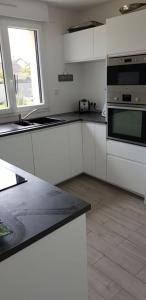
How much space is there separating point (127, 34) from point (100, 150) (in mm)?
1343

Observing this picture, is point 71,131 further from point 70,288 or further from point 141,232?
point 70,288

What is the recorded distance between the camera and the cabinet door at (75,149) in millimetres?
3039

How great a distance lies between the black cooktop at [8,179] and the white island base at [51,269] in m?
0.39

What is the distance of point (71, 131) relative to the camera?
119 inches

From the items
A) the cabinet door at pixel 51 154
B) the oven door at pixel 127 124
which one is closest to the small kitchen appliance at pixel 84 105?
the cabinet door at pixel 51 154

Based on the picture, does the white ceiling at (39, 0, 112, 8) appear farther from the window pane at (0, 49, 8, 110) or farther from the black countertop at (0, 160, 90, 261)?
the black countertop at (0, 160, 90, 261)

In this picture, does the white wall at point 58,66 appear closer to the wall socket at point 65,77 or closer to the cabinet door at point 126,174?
the wall socket at point 65,77

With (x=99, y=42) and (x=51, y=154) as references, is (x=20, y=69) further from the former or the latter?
(x=51, y=154)

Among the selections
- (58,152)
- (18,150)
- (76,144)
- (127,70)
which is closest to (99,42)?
(127,70)

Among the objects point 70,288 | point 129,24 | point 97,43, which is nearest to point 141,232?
point 70,288

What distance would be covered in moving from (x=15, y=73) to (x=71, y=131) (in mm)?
1036

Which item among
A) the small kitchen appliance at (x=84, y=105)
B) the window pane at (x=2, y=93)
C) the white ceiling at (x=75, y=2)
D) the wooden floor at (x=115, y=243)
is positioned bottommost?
the wooden floor at (x=115, y=243)

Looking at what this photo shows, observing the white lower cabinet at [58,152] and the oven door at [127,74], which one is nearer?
the oven door at [127,74]

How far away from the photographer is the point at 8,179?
49.3 inches
